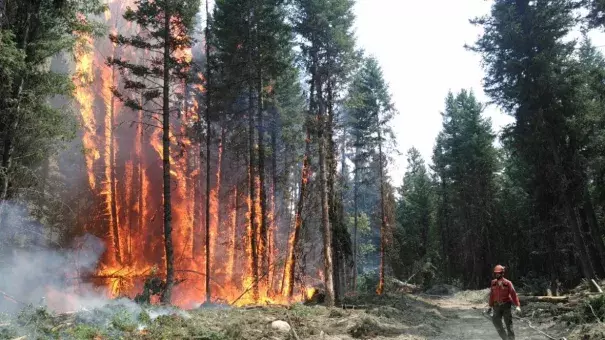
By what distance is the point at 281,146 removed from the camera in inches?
1490

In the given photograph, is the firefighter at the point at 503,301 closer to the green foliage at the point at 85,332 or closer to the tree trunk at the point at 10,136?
the green foliage at the point at 85,332

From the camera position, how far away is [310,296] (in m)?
19.8

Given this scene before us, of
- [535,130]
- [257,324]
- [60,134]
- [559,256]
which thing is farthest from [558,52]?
[60,134]

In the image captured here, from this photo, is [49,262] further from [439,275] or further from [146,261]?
[439,275]

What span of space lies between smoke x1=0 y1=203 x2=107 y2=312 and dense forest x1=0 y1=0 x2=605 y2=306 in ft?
1.28

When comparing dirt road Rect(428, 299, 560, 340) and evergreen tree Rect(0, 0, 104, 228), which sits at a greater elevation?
evergreen tree Rect(0, 0, 104, 228)

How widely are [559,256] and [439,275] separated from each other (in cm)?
2124

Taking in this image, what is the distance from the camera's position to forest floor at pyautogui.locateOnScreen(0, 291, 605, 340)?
28.4 feet

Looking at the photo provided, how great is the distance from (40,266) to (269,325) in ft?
73.9

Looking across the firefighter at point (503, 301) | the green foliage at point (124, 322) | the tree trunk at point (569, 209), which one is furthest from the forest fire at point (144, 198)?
the firefighter at point (503, 301)

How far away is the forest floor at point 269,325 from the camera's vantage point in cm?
865

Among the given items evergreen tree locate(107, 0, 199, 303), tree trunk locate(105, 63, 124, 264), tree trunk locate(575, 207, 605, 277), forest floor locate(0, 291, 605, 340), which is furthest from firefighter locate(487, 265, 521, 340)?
tree trunk locate(105, 63, 124, 264)

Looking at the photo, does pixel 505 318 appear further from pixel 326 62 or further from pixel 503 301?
pixel 326 62

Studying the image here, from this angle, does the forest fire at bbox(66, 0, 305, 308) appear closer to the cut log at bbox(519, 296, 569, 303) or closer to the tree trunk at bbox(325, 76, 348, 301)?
the tree trunk at bbox(325, 76, 348, 301)
